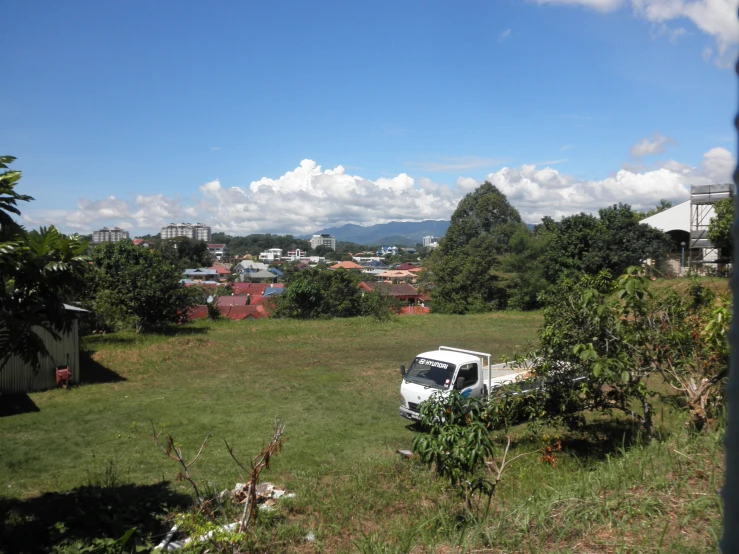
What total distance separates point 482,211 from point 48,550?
121 ft

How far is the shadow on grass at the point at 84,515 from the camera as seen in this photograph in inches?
218

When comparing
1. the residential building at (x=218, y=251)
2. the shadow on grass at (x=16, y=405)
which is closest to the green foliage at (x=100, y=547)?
the shadow on grass at (x=16, y=405)

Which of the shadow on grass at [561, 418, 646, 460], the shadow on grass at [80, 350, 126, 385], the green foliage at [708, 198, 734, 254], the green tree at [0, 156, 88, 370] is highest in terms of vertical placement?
the green foliage at [708, 198, 734, 254]

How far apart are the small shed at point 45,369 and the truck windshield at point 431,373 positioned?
790 centimetres

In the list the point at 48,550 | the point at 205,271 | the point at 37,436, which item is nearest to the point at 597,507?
the point at 48,550

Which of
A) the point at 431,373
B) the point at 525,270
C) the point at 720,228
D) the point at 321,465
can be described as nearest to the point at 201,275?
the point at 525,270

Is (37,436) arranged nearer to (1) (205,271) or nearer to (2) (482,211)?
(2) (482,211)

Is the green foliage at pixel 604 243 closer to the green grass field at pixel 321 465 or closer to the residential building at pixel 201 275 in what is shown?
the green grass field at pixel 321 465

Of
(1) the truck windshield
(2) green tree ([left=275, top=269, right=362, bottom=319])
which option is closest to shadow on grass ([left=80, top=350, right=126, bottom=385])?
(1) the truck windshield

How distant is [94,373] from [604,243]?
23.4 metres

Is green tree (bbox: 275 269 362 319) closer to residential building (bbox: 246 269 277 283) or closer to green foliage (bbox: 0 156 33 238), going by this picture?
green foliage (bbox: 0 156 33 238)

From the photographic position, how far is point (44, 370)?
14.0m

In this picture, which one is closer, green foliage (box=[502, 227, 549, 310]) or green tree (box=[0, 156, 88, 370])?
green tree (box=[0, 156, 88, 370])

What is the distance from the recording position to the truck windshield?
1061cm
